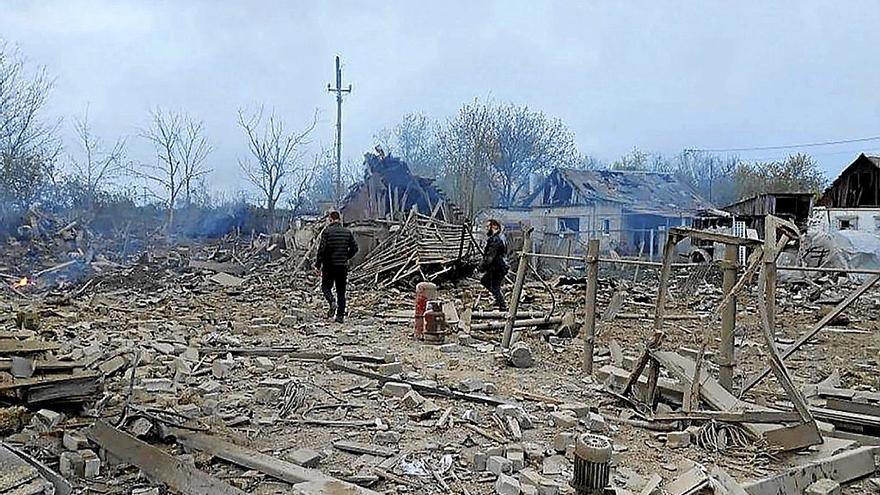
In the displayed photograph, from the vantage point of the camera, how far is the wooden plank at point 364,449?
5.04 meters

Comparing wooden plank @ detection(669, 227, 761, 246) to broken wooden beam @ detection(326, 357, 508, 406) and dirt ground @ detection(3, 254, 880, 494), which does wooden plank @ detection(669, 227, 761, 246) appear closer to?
dirt ground @ detection(3, 254, 880, 494)

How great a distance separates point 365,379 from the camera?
23.8 ft

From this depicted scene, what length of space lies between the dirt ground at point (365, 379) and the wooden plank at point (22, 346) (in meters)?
0.65

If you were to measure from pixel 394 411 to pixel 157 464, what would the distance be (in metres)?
2.16

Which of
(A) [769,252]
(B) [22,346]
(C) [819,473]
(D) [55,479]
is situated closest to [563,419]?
(C) [819,473]

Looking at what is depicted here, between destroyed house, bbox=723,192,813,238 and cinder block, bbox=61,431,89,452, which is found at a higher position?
destroyed house, bbox=723,192,813,238

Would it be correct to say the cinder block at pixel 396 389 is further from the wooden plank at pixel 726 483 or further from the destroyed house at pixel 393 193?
the destroyed house at pixel 393 193

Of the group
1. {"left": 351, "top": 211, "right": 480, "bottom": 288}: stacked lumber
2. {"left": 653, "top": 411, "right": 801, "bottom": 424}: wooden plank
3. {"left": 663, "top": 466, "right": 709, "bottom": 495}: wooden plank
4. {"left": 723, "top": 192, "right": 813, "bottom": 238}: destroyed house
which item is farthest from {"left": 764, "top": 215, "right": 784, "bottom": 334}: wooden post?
{"left": 723, "top": 192, "right": 813, "bottom": 238}: destroyed house

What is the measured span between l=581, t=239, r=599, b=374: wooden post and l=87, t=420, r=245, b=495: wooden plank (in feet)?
15.5

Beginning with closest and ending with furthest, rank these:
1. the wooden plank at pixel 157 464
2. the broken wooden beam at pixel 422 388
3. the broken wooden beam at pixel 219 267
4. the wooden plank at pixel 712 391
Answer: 1. the wooden plank at pixel 157 464
2. the wooden plank at pixel 712 391
3. the broken wooden beam at pixel 422 388
4. the broken wooden beam at pixel 219 267

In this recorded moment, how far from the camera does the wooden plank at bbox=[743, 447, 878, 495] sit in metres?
4.43

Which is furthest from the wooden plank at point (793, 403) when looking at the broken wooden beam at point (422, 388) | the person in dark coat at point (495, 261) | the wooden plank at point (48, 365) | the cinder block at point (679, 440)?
the person in dark coat at point (495, 261)

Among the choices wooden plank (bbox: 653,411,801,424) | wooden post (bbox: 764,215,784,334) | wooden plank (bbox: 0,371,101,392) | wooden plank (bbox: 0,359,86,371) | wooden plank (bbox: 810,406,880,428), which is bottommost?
wooden plank (bbox: 810,406,880,428)

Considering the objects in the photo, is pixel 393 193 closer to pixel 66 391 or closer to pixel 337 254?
pixel 337 254
